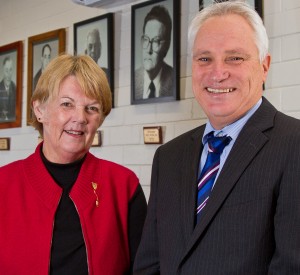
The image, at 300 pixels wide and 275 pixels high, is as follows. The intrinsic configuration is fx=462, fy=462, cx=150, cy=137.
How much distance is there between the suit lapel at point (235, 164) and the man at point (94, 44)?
1895mm

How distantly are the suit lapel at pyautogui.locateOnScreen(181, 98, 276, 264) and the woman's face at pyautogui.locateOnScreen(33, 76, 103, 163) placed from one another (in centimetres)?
60

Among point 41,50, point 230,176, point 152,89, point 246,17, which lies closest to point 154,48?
point 152,89

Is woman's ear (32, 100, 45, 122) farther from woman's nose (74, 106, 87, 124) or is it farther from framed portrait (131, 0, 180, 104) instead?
framed portrait (131, 0, 180, 104)

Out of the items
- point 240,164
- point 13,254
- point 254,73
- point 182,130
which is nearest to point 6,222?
point 13,254

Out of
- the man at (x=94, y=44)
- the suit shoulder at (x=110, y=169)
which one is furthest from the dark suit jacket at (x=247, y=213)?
the man at (x=94, y=44)

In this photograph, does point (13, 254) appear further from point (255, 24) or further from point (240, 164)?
point (255, 24)

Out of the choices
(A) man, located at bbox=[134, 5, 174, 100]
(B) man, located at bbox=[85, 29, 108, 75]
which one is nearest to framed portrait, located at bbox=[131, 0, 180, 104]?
(A) man, located at bbox=[134, 5, 174, 100]

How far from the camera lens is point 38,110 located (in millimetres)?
1773

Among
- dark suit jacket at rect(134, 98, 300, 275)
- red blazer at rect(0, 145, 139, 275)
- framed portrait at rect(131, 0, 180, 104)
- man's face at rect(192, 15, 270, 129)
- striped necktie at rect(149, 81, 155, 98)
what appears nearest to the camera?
dark suit jacket at rect(134, 98, 300, 275)

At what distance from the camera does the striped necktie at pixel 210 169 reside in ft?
4.36

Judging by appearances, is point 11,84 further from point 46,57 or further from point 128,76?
point 128,76

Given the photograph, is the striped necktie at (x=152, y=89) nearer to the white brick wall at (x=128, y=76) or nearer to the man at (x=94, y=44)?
the white brick wall at (x=128, y=76)

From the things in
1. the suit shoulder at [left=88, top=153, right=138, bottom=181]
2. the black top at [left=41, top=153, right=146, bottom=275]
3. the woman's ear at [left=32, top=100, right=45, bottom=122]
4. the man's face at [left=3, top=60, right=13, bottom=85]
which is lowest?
the black top at [left=41, top=153, right=146, bottom=275]

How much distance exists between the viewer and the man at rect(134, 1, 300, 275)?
117 cm
